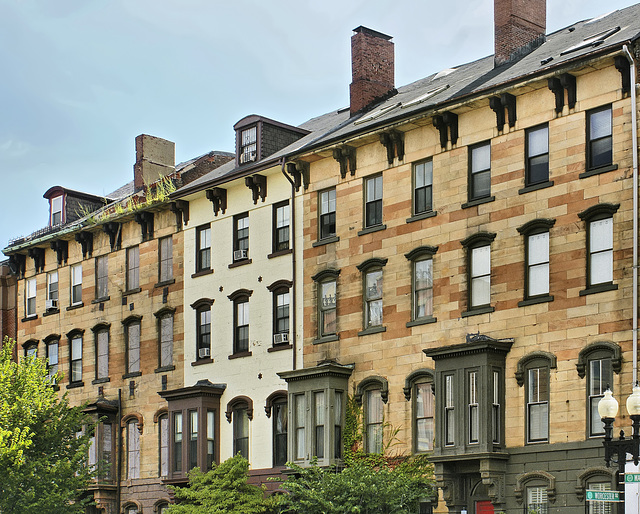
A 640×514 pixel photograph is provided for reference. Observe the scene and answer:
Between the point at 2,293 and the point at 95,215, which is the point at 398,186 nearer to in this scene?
the point at 95,215

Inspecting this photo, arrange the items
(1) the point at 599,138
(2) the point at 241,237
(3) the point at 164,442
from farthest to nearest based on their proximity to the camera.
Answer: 1. (3) the point at 164,442
2. (2) the point at 241,237
3. (1) the point at 599,138

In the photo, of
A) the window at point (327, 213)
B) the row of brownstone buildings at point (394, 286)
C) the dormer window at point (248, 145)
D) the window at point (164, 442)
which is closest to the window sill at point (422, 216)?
the row of brownstone buildings at point (394, 286)

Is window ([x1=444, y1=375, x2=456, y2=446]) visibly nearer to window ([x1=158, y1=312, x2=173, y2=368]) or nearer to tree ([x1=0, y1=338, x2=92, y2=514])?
window ([x1=158, y1=312, x2=173, y2=368])

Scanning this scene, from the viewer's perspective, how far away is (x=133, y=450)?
160ft

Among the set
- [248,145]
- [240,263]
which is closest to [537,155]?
[240,263]

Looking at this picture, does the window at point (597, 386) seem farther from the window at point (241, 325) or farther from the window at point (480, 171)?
the window at point (241, 325)

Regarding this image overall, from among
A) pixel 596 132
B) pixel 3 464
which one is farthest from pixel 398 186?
pixel 3 464

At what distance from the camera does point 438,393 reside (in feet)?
119

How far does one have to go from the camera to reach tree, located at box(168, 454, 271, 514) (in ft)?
133

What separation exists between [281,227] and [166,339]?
7.63 metres

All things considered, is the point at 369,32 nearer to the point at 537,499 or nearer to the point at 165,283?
the point at 165,283

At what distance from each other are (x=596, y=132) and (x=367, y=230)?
9.01 m

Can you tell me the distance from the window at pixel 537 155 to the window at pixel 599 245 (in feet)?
7.21

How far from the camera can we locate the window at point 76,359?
52.2 meters
